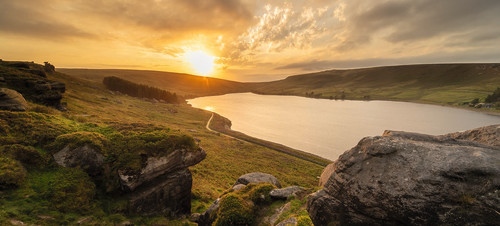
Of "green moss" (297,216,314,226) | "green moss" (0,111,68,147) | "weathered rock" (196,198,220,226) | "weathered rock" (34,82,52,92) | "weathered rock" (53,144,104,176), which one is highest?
"weathered rock" (34,82,52,92)

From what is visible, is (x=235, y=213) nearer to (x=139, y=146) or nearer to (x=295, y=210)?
(x=295, y=210)

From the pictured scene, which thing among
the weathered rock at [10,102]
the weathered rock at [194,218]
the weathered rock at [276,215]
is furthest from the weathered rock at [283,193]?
the weathered rock at [10,102]

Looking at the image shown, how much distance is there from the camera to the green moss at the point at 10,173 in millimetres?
9789

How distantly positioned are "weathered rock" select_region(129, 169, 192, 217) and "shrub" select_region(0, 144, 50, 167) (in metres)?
5.52

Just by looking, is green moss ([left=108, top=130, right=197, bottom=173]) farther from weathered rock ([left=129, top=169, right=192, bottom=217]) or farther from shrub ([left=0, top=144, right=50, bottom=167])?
shrub ([left=0, top=144, right=50, bottom=167])

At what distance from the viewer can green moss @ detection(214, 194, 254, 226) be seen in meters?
11.1

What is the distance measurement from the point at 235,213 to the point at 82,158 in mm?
10894

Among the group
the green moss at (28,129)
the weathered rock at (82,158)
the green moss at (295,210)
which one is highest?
the green moss at (28,129)

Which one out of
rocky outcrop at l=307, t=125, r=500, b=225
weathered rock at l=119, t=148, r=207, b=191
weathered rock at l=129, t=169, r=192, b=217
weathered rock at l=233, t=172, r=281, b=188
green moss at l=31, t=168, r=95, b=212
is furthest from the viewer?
weathered rock at l=233, t=172, r=281, b=188

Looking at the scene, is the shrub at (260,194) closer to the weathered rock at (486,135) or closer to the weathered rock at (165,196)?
the weathered rock at (165,196)

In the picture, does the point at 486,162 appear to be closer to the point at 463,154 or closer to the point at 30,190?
the point at 463,154

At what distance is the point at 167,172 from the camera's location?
15.6 metres

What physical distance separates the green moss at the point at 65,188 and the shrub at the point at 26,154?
898mm

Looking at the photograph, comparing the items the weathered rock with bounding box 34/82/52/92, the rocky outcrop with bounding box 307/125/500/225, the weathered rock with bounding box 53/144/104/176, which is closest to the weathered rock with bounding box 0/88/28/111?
the weathered rock with bounding box 53/144/104/176
